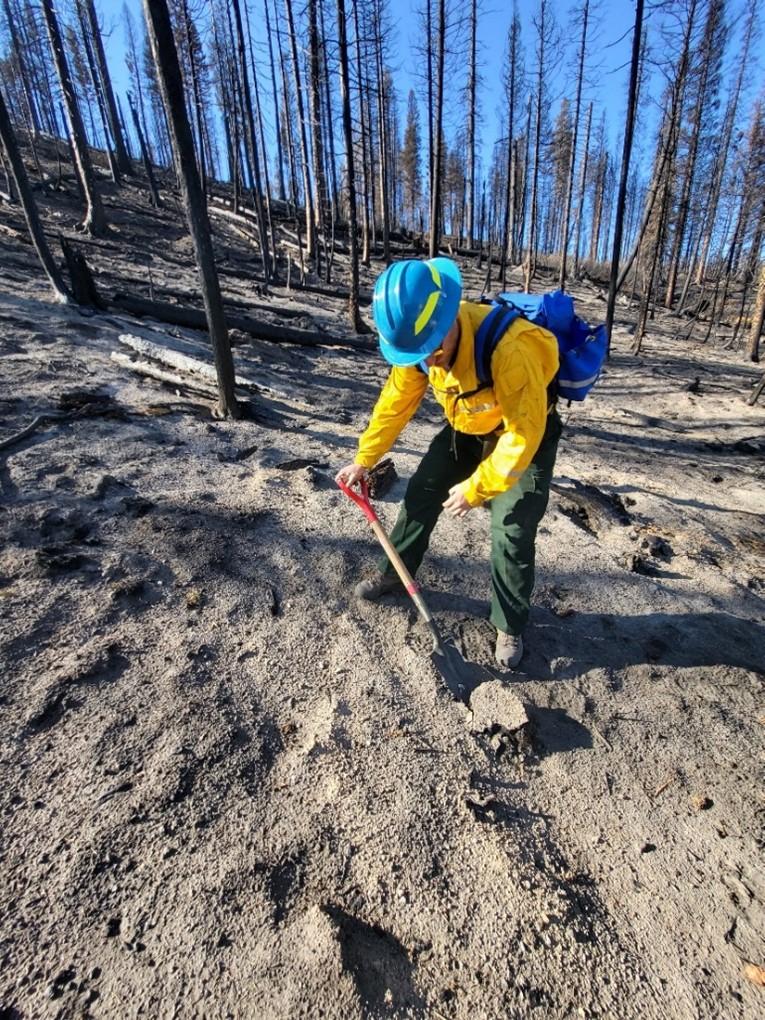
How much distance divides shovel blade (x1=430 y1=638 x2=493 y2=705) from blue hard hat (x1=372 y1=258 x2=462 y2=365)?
5.20 feet

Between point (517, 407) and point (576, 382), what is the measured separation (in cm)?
66

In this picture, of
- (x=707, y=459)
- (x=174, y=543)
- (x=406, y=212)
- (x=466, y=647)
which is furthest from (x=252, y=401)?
(x=406, y=212)

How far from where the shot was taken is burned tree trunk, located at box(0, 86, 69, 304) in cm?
718

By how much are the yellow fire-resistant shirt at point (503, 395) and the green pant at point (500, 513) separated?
0.32m

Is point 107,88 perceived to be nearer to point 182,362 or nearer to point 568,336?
point 182,362

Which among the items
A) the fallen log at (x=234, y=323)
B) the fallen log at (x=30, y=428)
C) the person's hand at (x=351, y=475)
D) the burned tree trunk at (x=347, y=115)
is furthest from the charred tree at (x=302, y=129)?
the person's hand at (x=351, y=475)

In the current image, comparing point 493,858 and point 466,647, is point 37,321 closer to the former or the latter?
point 466,647

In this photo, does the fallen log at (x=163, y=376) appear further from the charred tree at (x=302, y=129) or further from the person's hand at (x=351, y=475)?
the charred tree at (x=302, y=129)

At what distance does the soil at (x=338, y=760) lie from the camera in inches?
67.3

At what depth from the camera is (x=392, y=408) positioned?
280cm

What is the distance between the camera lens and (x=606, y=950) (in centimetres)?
182

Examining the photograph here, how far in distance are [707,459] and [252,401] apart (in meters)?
6.56

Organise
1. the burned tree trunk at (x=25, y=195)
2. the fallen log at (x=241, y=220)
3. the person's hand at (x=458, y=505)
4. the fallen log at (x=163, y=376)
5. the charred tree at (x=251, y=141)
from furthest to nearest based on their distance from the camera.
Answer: the fallen log at (x=241, y=220) < the charred tree at (x=251, y=141) < the burned tree trunk at (x=25, y=195) < the fallen log at (x=163, y=376) < the person's hand at (x=458, y=505)

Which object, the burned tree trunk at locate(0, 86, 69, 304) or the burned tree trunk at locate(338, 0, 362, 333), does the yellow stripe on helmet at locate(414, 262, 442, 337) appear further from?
the burned tree trunk at locate(338, 0, 362, 333)
